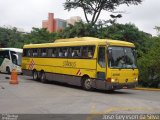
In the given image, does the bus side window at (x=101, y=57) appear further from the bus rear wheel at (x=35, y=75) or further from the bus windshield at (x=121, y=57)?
the bus rear wheel at (x=35, y=75)

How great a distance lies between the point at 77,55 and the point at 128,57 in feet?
11.6

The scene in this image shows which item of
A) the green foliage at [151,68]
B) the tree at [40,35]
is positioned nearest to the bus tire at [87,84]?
the green foliage at [151,68]

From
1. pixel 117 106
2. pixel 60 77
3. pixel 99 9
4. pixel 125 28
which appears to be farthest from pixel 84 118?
pixel 99 9

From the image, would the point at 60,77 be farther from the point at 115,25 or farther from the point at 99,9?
the point at 99,9

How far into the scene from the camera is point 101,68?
21984 millimetres

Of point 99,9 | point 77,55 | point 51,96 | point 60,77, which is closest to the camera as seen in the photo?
point 51,96

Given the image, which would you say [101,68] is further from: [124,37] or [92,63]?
[124,37]

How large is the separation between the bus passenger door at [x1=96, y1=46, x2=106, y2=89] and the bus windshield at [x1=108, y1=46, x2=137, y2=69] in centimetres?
40

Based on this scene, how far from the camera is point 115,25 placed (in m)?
46.7

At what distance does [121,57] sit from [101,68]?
1247 mm

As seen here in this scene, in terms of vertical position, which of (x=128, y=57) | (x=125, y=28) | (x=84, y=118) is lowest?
(x=84, y=118)

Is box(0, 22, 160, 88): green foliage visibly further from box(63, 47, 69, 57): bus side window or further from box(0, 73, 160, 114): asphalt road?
box(0, 73, 160, 114): asphalt road

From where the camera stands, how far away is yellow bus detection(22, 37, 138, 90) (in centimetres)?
2169

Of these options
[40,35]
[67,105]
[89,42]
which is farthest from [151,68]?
[40,35]
